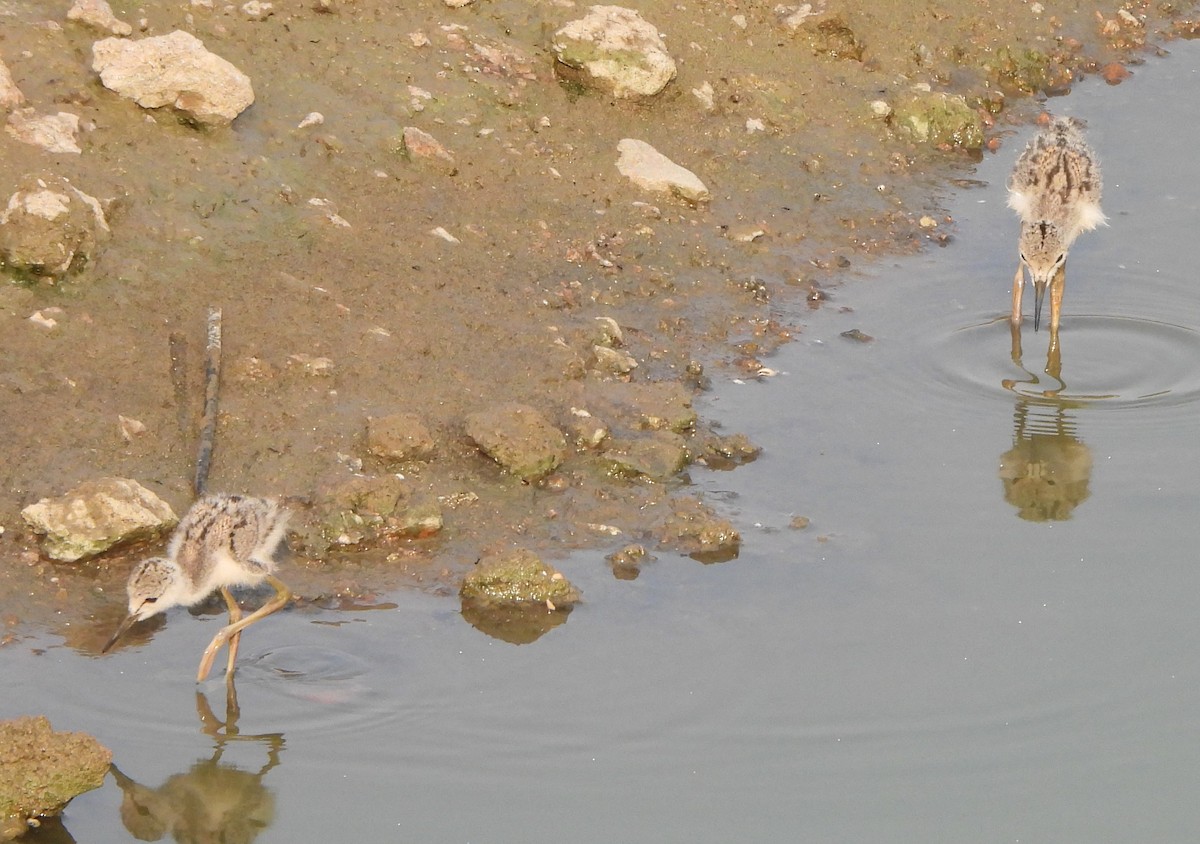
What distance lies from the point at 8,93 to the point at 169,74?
95 centimetres

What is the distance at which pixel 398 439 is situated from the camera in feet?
28.8

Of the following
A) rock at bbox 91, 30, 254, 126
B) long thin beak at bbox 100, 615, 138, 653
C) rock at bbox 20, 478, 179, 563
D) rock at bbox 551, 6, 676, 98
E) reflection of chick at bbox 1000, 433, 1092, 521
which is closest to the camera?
long thin beak at bbox 100, 615, 138, 653

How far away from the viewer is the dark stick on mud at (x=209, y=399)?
27.8ft

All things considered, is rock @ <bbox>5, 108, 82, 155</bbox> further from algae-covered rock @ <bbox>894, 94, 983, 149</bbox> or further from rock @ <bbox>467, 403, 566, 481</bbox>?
algae-covered rock @ <bbox>894, 94, 983, 149</bbox>

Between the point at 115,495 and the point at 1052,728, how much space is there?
4313 mm

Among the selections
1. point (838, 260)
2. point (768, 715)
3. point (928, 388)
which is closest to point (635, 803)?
point (768, 715)

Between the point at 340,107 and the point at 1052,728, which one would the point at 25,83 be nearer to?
the point at 340,107

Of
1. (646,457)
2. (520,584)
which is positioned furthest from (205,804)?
(646,457)

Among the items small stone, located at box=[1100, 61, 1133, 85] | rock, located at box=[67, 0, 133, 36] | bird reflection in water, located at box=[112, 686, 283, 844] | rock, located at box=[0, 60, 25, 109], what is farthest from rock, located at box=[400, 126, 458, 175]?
small stone, located at box=[1100, 61, 1133, 85]

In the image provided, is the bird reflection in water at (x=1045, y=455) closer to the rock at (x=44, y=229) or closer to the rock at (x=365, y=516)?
the rock at (x=365, y=516)

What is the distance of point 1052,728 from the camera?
7.05 metres

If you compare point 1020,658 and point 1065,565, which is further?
point 1065,565

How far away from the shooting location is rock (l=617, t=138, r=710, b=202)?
38.4 ft

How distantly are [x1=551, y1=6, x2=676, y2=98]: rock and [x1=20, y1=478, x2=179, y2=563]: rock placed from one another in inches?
214
